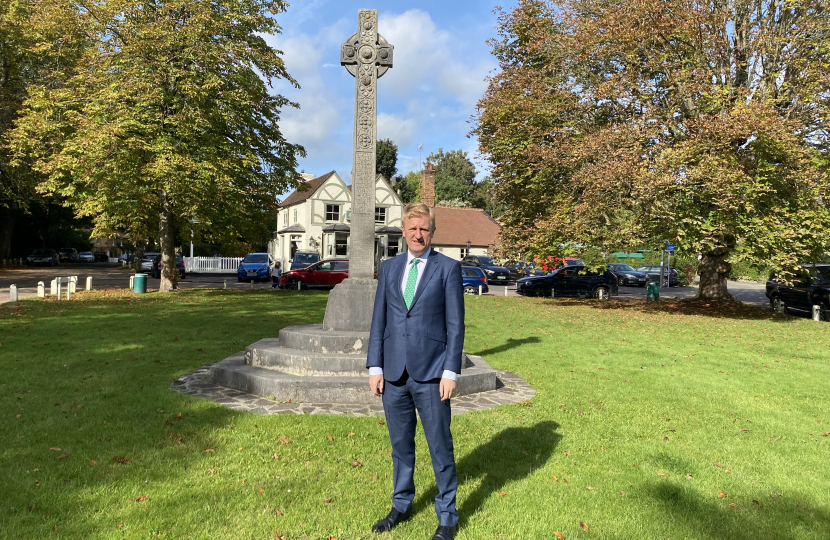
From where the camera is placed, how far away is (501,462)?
15.0 feet

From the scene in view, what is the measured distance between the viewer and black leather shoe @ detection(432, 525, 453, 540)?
3189mm

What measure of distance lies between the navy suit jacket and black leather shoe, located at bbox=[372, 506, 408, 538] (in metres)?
0.92

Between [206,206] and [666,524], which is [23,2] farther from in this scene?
[666,524]

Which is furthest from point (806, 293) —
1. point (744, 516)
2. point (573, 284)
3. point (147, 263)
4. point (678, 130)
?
point (147, 263)

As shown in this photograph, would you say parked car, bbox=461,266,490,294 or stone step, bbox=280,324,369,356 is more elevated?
parked car, bbox=461,266,490,294

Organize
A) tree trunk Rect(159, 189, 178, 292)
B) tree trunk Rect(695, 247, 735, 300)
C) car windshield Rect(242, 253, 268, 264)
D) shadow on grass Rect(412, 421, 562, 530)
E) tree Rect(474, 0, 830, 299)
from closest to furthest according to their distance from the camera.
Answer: shadow on grass Rect(412, 421, 562, 530)
tree Rect(474, 0, 830, 299)
tree trunk Rect(159, 189, 178, 292)
tree trunk Rect(695, 247, 735, 300)
car windshield Rect(242, 253, 268, 264)

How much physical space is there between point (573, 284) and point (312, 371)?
70.2ft

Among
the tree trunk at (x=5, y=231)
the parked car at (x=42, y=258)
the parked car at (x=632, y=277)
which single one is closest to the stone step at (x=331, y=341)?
the parked car at (x=632, y=277)

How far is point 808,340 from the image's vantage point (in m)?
12.8

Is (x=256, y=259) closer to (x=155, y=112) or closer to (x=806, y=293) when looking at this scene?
(x=155, y=112)

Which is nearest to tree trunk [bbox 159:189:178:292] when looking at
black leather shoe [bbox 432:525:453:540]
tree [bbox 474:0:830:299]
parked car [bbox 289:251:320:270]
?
parked car [bbox 289:251:320:270]

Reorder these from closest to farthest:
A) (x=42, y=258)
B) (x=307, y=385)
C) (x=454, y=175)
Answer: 1. (x=307, y=385)
2. (x=42, y=258)
3. (x=454, y=175)

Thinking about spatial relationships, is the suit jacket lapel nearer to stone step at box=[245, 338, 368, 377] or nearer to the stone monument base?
the stone monument base

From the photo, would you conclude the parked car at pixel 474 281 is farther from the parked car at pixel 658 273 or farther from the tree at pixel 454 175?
the tree at pixel 454 175
